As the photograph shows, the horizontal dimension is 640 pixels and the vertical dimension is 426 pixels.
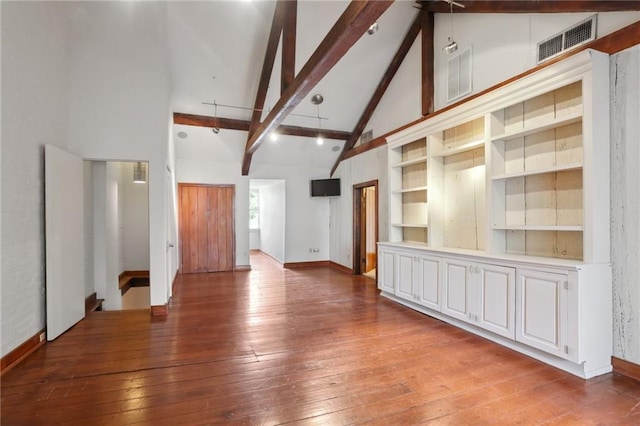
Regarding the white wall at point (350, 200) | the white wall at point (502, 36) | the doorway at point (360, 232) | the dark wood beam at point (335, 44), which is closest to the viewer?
the dark wood beam at point (335, 44)

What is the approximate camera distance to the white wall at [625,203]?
2.47m

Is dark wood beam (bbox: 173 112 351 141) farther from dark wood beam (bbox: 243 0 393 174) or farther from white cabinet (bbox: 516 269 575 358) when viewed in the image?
white cabinet (bbox: 516 269 575 358)

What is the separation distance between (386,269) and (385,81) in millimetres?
3414

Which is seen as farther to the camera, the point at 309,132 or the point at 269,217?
the point at 269,217

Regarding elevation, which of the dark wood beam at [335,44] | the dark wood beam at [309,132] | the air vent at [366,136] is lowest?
the dark wood beam at [335,44]

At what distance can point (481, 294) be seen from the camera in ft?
10.8

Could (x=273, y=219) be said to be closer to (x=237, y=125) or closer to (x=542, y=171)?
(x=237, y=125)

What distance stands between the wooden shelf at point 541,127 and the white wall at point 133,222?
7.05 metres

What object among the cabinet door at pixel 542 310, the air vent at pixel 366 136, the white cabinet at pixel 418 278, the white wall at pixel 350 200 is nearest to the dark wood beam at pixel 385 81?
the air vent at pixel 366 136

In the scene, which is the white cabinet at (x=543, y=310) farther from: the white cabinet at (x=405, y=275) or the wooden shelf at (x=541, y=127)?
the white cabinet at (x=405, y=275)

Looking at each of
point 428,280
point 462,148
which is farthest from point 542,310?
point 462,148

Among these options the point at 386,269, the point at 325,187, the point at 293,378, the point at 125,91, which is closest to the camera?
the point at 293,378

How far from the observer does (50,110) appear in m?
3.35

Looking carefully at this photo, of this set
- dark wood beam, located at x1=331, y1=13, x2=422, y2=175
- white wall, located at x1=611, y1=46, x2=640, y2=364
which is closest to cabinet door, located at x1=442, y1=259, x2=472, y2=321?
white wall, located at x1=611, y1=46, x2=640, y2=364
